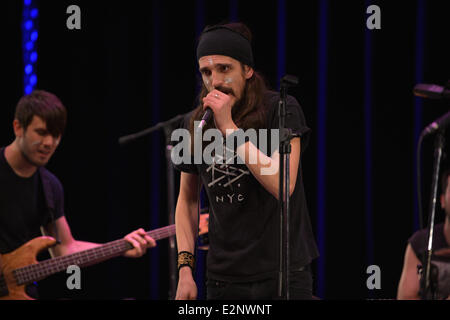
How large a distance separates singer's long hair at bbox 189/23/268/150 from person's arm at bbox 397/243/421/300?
1.44m

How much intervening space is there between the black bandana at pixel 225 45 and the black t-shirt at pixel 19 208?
1761 mm

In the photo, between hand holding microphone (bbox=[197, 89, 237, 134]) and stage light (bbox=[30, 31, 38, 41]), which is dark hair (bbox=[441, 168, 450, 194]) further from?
stage light (bbox=[30, 31, 38, 41])

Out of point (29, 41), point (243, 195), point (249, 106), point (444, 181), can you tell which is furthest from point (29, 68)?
point (444, 181)

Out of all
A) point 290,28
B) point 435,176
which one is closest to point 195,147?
point 435,176

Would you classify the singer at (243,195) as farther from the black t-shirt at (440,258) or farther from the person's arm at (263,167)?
the black t-shirt at (440,258)

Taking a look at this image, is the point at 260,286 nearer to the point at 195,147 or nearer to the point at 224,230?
the point at 224,230

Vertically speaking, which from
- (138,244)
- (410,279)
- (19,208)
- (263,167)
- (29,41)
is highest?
(29,41)

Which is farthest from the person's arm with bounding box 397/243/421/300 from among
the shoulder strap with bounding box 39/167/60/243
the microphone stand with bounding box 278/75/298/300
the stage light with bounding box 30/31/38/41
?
the stage light with bounding box 30/31/38/41

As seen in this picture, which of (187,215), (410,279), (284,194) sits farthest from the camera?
(410,279)

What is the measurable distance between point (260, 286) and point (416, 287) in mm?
1434

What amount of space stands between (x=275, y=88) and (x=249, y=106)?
1582mm

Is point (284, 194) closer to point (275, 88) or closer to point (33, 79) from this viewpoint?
point (275, 88)

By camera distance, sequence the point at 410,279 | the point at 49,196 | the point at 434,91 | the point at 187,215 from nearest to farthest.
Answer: the point at 434,91, the point at 187,215, the point at 410,279, the point at 49,196

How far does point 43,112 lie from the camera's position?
10.4 ft
